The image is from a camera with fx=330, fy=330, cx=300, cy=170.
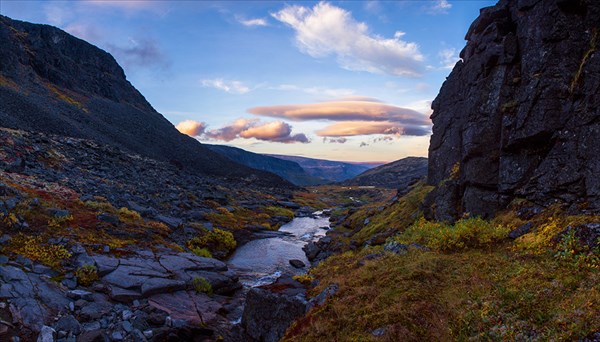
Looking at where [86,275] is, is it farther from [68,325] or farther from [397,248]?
[397,248]

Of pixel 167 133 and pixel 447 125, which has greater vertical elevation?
pixel 167 133

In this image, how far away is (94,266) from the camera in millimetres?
17312

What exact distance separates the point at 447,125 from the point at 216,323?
2520cm

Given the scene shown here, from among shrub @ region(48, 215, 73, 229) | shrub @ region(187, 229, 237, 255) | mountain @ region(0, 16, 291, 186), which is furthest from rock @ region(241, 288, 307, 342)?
mountain @ region(0, 16, 291, 186)

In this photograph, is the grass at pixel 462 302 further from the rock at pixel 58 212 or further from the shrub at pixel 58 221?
the rock at pixel 58 212

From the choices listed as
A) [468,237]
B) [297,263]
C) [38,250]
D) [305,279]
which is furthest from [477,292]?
[297,263]

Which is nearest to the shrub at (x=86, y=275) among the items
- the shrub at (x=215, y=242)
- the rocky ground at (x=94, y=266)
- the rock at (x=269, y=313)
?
the rocky ground at (x=94, y=266)

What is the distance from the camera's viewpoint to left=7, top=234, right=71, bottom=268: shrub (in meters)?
16.5

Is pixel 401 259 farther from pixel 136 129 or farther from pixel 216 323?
pixel 136 129

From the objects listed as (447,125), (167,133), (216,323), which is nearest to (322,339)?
(216,323)

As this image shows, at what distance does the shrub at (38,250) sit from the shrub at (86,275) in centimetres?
118

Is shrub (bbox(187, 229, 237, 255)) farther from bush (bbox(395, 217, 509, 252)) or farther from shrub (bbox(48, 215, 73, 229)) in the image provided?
bush (bbox(395, 217, 509, 252))

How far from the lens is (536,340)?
755 centimetres

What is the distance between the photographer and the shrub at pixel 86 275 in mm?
16094
